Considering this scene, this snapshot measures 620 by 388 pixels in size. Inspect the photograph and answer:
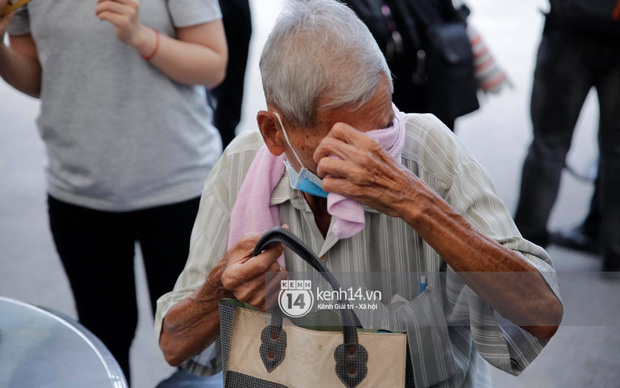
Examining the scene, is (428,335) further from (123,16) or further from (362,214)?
(123,16)

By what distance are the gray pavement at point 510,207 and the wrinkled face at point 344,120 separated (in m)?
0.27

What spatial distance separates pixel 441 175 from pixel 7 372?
36.1 inches

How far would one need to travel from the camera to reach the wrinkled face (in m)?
1.25

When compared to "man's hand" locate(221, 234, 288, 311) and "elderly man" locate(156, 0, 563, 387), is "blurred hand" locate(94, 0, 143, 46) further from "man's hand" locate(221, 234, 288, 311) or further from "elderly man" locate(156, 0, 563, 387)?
"man's hand" locate(221, 234, 288, 311)

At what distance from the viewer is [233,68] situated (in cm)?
354

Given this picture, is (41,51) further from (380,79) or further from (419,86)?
(419,86)

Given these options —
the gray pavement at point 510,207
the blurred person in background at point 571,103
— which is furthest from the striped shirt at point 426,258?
the blurred person in background at point 571,103

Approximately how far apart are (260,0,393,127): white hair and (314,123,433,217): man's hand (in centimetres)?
8

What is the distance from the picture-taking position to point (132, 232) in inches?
80.1

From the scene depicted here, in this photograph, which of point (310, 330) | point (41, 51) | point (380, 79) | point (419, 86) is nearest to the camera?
point (310, 330)

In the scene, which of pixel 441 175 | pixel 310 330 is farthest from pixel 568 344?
pixel 310 330

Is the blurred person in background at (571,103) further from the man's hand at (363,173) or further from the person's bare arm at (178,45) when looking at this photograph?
the man's hand at (363,173)

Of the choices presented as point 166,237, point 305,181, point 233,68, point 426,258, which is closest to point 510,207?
point 233,68

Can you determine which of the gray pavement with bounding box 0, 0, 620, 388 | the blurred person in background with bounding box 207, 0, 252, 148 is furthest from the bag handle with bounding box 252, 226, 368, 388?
the blurred person in background with bounding box 207, 0, 252, 148
